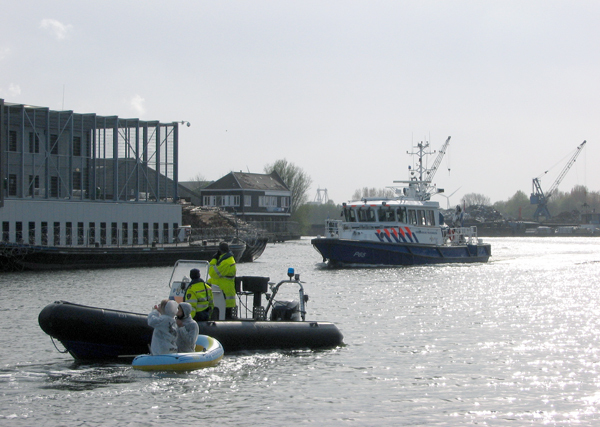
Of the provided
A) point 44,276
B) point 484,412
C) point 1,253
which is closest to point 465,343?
point 484,412

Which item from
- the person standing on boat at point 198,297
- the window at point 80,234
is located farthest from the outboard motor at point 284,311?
the window at point 80,234

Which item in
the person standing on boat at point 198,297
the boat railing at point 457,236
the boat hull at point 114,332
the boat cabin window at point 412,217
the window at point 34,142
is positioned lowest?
the boat hull at point 114,332

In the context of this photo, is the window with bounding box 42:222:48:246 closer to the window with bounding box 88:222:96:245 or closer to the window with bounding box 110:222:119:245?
the window with bounding box 88:222:96:245

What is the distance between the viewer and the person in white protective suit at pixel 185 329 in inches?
572

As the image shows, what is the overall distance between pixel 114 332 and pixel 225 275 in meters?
2.73

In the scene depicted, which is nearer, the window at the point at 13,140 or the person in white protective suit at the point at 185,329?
the person in white protective suit at the point at 185,329

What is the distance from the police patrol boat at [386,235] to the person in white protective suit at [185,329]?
29561mm

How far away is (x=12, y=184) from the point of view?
4944 centimetres

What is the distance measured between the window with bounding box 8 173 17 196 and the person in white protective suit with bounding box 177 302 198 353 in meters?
37.9

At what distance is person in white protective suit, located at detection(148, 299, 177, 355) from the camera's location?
14059mm

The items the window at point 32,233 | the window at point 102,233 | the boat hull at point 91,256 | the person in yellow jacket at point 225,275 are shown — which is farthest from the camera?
the window at point 102,233

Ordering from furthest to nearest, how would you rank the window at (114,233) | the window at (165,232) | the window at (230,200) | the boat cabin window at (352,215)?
the window at (230,200) → the window at (165,232) → the window at (114,233) → the boat cabin window at (352,215)

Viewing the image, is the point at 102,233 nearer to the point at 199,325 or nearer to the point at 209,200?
the point at 199,325

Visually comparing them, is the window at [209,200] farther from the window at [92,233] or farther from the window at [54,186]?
the window at [92,233]
